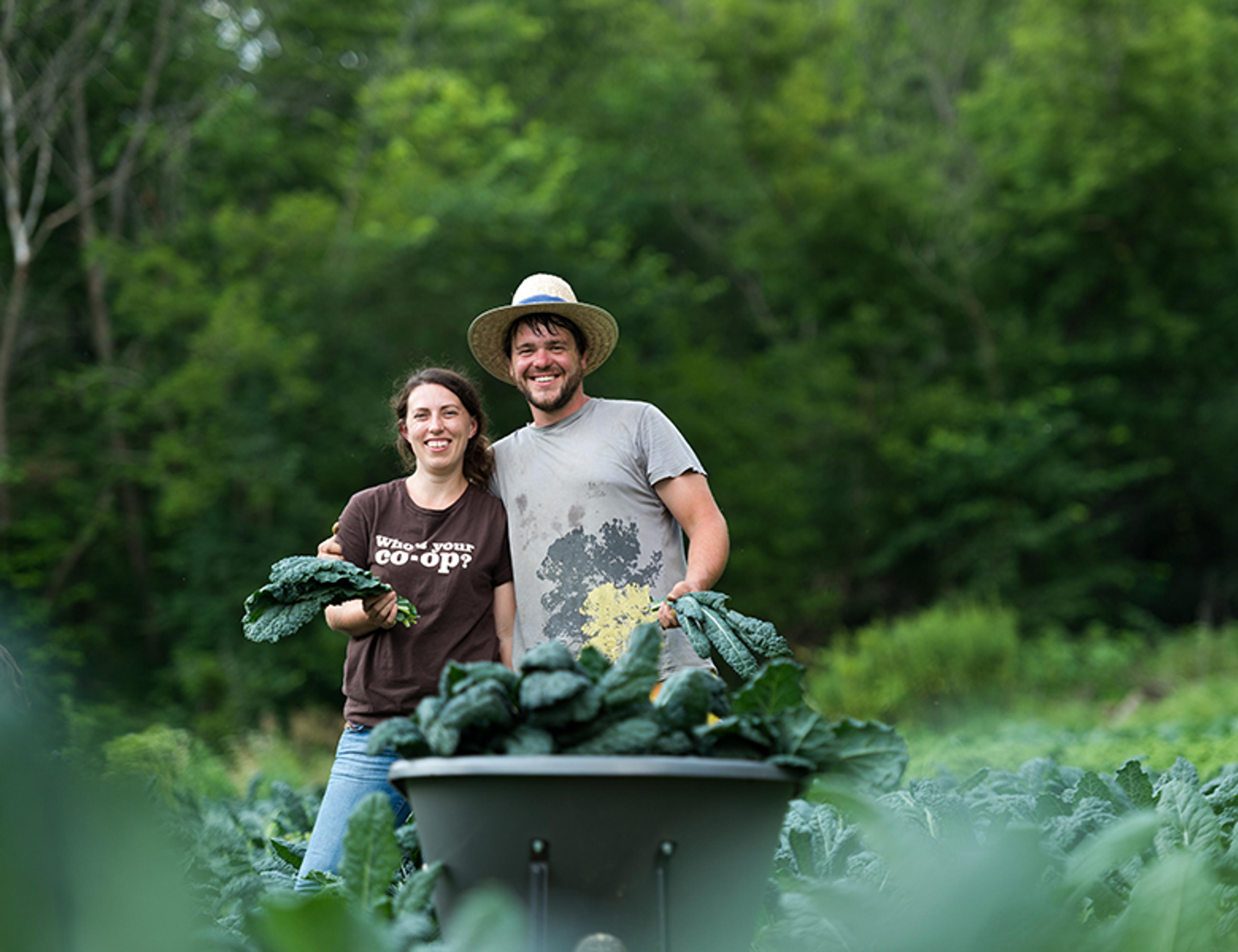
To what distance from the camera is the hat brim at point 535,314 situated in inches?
132

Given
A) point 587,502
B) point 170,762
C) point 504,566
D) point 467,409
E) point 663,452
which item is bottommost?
point 170,762

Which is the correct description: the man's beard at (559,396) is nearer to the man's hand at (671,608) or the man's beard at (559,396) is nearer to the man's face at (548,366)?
the man's face at (548,366)

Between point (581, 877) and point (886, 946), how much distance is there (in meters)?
0.45

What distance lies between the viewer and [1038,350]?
78.3 ft

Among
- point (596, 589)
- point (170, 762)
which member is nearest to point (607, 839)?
point (596, 589)

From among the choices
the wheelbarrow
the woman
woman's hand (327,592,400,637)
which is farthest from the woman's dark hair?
the wheelbarrow

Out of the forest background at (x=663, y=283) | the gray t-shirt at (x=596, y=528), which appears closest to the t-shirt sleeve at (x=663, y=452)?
the gray t-shirt at (x=596, y=528)

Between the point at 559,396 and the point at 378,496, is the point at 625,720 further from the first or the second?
the point at 559,396

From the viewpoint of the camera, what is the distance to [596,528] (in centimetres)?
321

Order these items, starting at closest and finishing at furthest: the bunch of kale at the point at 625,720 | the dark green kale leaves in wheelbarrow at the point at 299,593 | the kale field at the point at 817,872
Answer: the kale field at the point at 817,872
the bunch of kale at the point at 625,720
the dark green kale leaves in wheelbarrow at the point at 299,593

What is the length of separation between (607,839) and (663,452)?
1.57 m

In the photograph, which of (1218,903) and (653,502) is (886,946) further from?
(653,502)

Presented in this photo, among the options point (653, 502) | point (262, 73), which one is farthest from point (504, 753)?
point (262, 73)

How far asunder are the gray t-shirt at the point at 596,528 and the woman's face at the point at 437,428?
22 centimetres
